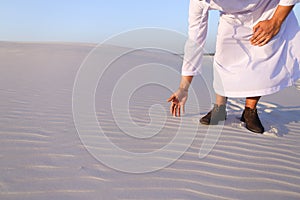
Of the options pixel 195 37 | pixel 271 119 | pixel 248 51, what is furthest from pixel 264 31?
→ pixel 271 119

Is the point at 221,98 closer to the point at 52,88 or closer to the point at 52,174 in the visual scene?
the point at 52,174

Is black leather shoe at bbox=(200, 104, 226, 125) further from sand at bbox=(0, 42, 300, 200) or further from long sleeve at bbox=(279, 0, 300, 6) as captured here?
long sleeve at bbox=(279, 0, 300, 6)

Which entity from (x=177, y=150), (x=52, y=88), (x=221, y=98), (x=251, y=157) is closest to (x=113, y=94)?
(x=52, y=88)

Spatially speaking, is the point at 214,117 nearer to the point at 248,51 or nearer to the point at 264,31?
the point at 248,51

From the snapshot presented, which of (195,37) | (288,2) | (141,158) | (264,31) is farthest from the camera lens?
(195,37)

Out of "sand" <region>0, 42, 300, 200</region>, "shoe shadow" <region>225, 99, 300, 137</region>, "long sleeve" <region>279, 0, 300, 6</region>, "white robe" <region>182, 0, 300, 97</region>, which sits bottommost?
"shoe shadow" <region>225, 99, 300, 137</region>

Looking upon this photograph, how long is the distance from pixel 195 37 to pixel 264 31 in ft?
1.99

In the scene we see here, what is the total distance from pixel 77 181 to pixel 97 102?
218 centimetres

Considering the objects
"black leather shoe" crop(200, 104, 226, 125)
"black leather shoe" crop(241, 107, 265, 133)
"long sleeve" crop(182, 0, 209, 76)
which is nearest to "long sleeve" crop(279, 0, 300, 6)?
"long sleeve" crop(182, 0, 209, 76)

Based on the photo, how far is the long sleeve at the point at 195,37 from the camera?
2736 millimetres

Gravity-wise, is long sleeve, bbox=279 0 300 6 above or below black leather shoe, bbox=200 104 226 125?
above

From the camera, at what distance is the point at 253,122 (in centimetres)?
302

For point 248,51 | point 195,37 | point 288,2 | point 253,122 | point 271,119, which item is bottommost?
point 271,119

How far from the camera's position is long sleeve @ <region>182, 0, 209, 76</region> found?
2736mm
